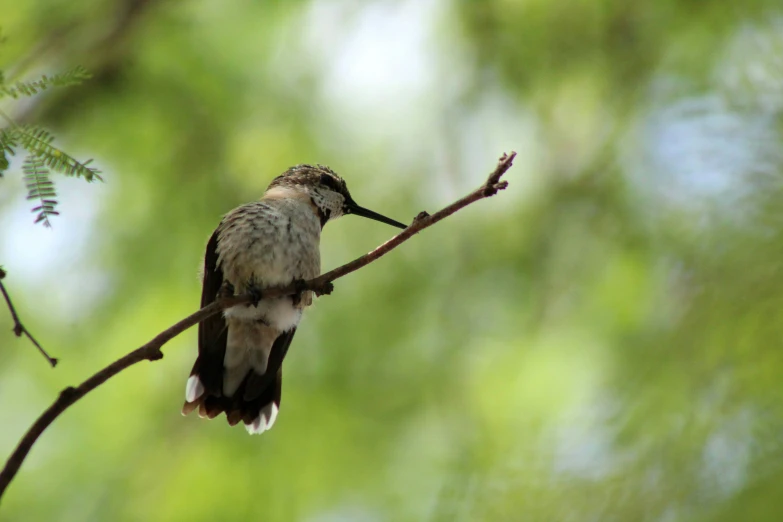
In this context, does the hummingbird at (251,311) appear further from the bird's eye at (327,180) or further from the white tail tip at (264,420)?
the bird's eye at (327,180)

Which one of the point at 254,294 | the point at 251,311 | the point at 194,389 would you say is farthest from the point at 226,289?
the point at 254,294

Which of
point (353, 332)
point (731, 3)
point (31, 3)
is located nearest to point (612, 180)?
point (731, 3)

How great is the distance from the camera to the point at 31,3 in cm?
452

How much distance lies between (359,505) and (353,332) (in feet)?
3.11

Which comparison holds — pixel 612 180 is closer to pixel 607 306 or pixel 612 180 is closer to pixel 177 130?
pixel 607 306

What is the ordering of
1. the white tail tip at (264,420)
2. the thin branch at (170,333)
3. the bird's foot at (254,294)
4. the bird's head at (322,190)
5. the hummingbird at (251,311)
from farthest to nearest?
1. the bird's head at (322,190)
2. the white tail tip at (264,420)
3. the hummingbird at (251,311)
4. the bird's foot at (254,294)
5. the thin branch at (170,333)

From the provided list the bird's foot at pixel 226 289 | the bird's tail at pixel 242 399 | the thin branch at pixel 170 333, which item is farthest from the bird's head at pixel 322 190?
the thin branch at pixel 170 333

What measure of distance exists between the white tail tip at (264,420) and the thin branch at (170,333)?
0.94 metres

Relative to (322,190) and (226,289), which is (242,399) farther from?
(322,190)

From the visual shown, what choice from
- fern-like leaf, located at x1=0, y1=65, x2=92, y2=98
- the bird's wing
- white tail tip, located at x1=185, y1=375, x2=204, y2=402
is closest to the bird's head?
the bird's wing

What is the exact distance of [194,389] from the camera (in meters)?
3.07

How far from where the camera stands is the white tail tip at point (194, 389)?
3047 millimetres

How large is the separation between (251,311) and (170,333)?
1.47 m

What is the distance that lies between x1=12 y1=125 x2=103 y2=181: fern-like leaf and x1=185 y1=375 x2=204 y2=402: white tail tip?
5.07 ft
